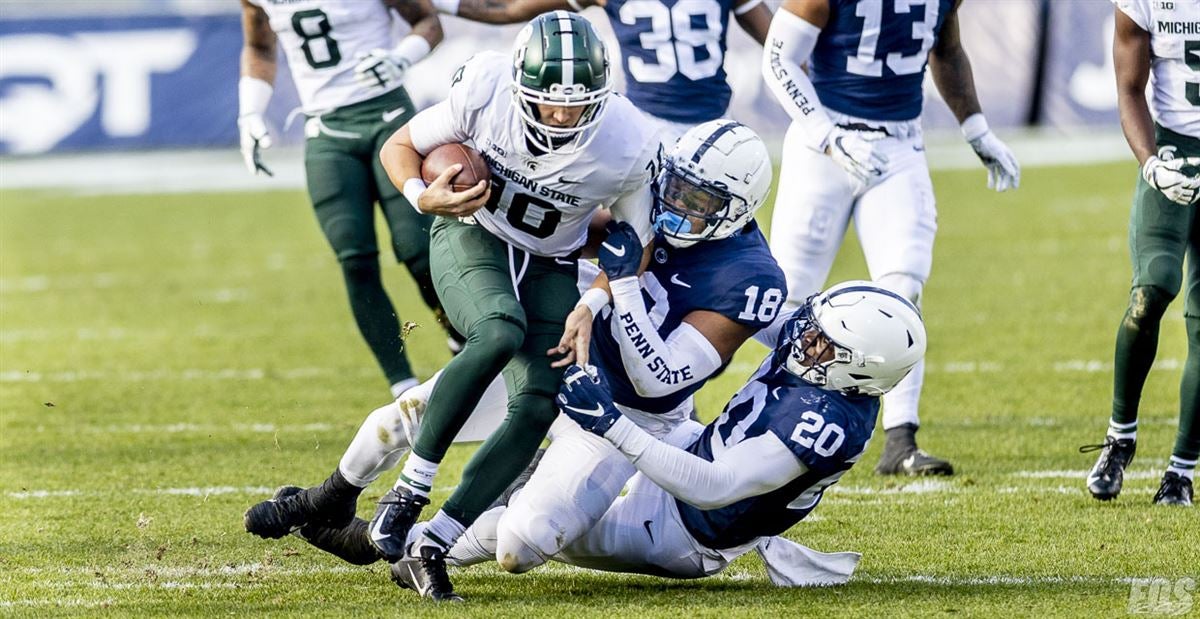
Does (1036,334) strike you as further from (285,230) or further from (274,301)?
(285,230)

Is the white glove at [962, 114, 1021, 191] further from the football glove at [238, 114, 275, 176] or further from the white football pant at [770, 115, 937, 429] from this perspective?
the football glove at [238, 114, 275, 176]

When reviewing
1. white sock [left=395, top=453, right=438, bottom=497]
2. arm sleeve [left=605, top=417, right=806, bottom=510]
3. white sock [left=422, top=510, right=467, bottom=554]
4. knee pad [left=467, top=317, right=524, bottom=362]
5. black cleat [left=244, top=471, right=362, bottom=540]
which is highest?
knee pad [left=467, top=317, right=524, bottom=362]

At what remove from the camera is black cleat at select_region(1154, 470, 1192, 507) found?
5.00m

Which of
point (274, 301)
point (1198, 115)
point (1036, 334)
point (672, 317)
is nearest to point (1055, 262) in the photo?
point (1036, 334)

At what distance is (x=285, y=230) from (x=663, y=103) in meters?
8.07

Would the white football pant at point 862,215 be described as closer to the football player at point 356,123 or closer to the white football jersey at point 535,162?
the football player at point 356,123

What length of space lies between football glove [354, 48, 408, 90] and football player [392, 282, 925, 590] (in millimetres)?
2406

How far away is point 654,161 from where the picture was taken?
430 centimetres

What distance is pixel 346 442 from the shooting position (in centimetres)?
620

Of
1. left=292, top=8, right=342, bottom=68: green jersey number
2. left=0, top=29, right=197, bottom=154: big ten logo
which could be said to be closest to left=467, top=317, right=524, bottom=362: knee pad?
left=292, top=8, right=342, bottom=68: green jersey number

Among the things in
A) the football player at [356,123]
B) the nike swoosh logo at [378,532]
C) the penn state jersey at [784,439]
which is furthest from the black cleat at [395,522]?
the football player at [356,123]

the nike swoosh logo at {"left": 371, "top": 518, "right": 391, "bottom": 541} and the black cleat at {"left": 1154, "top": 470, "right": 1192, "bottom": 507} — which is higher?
the nike swoosh logo at {"left": 371, "top": 518, "right": 391, "bottom": 541}

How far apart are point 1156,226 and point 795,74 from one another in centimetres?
130

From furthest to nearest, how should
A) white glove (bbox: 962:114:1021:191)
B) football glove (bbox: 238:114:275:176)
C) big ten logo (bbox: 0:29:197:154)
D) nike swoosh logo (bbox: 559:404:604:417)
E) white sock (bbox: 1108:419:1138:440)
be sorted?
big ten logo (bbox: 0:29:197:154), football glove (bbox: 238:114:275:176), white glove (bbox: 962:114:1021:191), white sock (bbox: 1108:419:1138:440), nike swoosh logo (bbox: 559:404:604:417)
